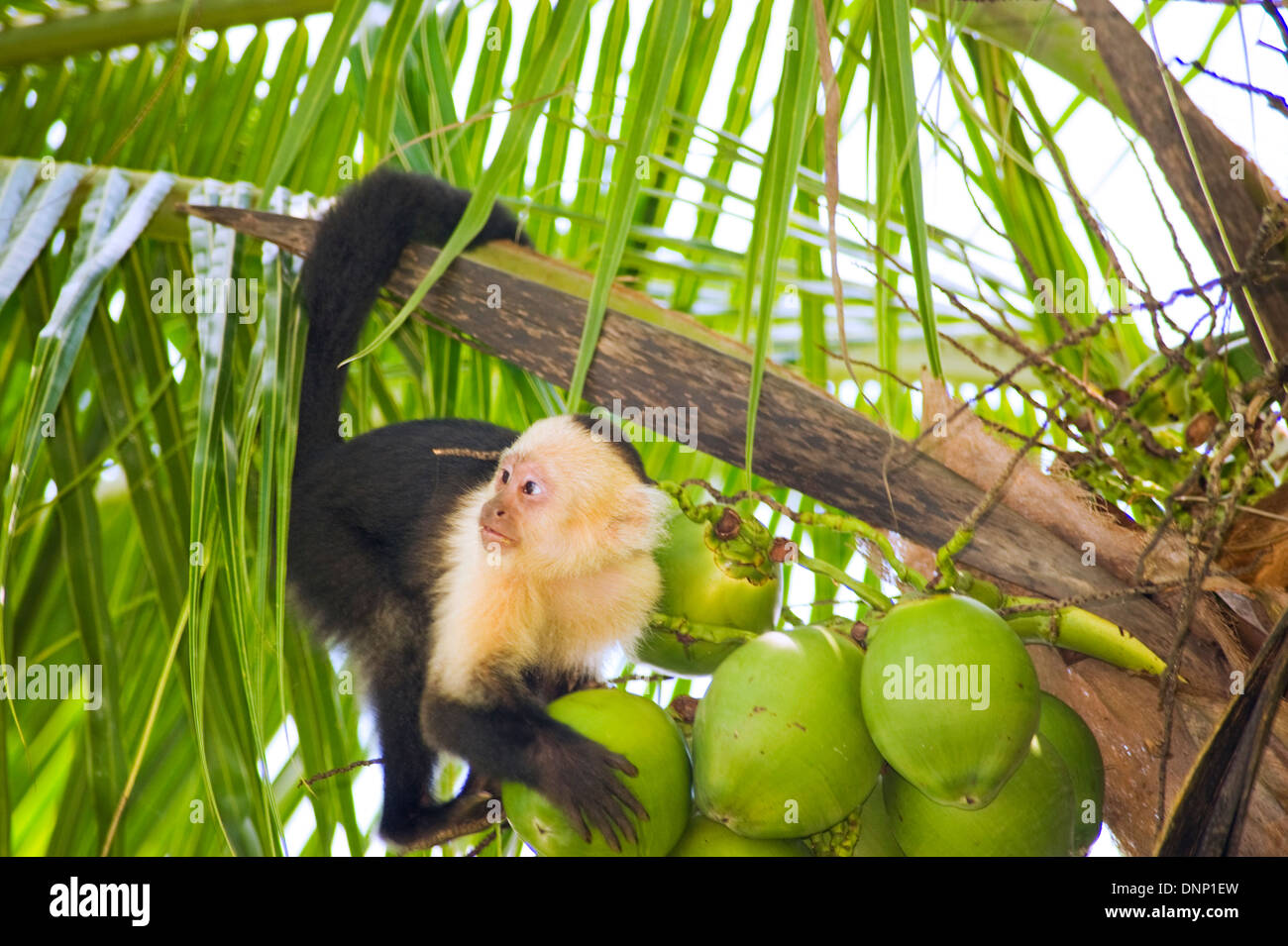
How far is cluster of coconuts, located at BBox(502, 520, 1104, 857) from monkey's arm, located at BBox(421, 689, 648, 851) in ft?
0.06

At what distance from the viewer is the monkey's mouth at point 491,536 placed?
1.75 meters

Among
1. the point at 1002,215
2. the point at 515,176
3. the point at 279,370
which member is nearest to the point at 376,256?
the point at 279,370

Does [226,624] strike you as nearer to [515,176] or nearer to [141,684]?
[141,684]

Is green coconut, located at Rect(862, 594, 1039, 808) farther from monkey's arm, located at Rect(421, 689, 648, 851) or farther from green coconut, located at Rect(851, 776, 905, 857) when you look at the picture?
monkey's arm, located at Rect(421, 689, 648, 851)

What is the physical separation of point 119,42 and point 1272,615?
197 centimetres

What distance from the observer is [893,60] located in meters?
0.97

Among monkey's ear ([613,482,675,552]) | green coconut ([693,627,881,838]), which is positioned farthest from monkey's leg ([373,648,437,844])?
green coconut ([693,627,881,838])

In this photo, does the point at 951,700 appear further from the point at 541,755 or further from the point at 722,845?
the point at 541,755

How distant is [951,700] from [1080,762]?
0.29 meters

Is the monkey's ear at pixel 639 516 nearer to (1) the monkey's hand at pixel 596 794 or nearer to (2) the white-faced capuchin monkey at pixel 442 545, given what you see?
(2) the white-faced capuchin monkey at pixel 442 545

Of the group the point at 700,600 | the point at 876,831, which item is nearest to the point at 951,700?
the point at 876,831

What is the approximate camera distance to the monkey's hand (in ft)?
3.60

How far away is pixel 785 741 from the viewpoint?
1.01m

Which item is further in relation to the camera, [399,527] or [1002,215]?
[399,527]
